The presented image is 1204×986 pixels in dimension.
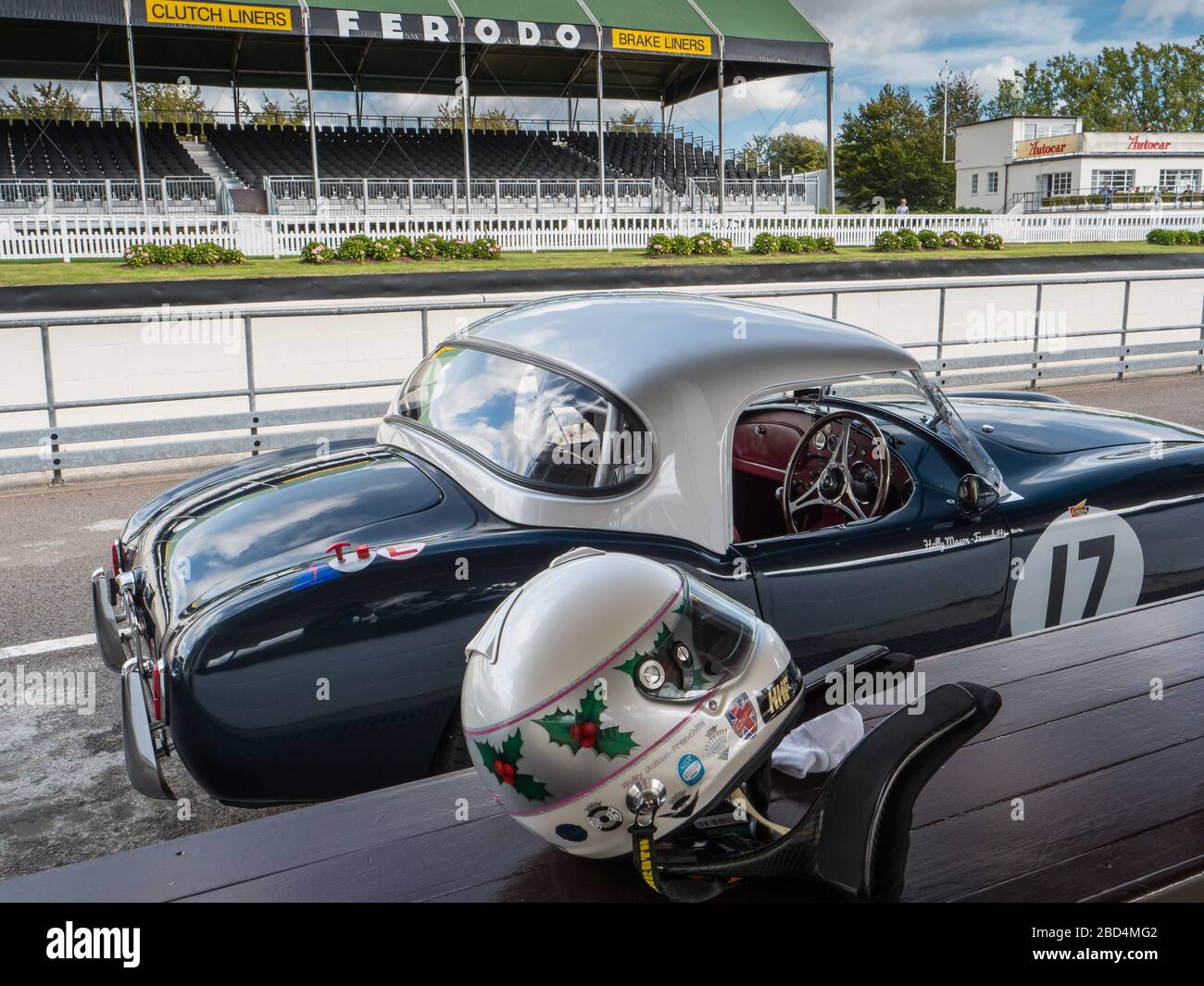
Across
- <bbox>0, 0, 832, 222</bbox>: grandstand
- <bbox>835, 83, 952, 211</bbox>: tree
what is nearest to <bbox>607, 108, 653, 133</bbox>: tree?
<bbox>0, 0, 832, 222</bbox>: grandstand

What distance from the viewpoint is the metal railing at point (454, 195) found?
1537 inches

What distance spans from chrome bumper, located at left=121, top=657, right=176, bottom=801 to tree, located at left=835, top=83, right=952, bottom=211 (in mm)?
89270

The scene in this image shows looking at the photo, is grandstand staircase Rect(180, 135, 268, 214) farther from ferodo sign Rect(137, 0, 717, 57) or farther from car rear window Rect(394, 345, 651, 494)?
car rear window Rect(394, 345, 651, 494)

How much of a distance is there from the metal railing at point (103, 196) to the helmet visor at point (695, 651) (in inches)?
1394

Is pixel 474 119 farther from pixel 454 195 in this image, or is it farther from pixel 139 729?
pixel 139 729

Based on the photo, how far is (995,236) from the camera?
3962cm

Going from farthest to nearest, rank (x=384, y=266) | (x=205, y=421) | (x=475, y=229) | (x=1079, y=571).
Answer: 1. (x=475, y=229)
2. (x=384, y=266)
3. (x=205, y=421)
4. (x=1079, y=571)

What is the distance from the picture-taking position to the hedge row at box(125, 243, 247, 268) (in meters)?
28.5

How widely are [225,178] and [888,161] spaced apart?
6409 cm

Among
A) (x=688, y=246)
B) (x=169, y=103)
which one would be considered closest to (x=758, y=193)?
(x=688, y=246)

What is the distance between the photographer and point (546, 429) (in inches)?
137

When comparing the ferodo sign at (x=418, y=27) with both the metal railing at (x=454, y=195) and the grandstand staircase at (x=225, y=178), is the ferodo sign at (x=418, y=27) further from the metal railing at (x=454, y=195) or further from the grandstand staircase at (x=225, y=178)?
the grandstand staircase at (x=225, y=178)

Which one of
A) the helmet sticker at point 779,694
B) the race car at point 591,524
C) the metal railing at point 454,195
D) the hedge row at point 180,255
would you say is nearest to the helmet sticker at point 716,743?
the helmet sticker at point 779,694

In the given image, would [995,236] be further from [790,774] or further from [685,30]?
[790,774]
